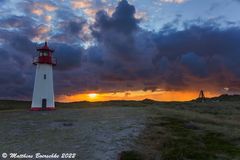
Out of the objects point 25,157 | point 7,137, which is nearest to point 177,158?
point 25,157

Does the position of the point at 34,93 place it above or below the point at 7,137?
above

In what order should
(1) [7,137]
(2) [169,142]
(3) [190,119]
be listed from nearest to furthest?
(2) [169,142] → (1) [7,137] → (3) [190,119]

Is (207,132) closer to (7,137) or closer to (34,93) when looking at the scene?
(7,137)

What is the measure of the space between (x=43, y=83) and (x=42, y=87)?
0.71m

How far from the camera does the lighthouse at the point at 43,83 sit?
52.8m

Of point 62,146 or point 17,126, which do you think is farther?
point 17,126

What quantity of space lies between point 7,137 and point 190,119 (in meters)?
20.4

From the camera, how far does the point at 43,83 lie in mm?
52938

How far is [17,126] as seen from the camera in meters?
33.2

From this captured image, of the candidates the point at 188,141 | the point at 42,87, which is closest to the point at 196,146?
the point at 188,141

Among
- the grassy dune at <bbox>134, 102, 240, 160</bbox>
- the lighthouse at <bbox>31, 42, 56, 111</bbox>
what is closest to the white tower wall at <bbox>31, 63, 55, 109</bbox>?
the lighthouse at <bbox>31, 42, 56, 111</bbox>

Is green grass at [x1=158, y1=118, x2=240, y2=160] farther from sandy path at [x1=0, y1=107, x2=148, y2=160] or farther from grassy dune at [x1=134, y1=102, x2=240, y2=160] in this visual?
sandy path at [x1=0, y1=107, x2=148, y2=160]

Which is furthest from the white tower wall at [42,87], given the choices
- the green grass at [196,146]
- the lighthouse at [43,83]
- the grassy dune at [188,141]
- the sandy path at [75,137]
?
the green grass at [196,146]

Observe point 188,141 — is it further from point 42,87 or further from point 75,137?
point 42,87
